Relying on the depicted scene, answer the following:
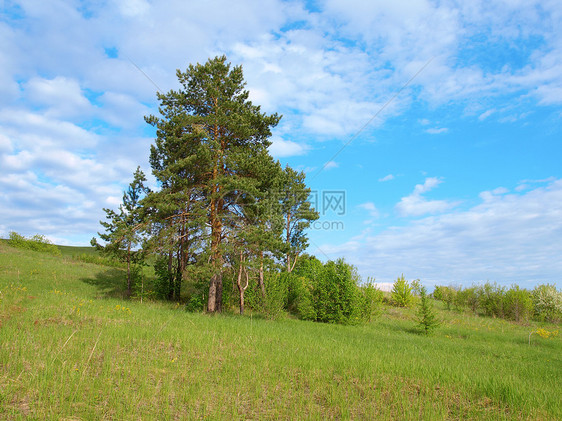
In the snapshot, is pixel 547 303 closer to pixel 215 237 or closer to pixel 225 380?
pixel 215 237

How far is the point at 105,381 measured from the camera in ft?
18.9

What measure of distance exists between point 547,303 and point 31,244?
6492 cm

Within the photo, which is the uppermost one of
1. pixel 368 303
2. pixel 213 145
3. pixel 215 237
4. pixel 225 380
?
pixel 213 145

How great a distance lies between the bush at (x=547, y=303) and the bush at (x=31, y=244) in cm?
5908

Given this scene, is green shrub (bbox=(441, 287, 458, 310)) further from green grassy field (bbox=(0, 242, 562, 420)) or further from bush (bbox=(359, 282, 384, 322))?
green grassy field (bbox=(0, 242, 562, 420))

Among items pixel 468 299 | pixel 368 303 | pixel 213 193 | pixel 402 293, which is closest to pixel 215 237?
pixel 213 193

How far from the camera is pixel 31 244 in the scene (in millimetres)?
44219

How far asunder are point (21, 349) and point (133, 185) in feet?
55.7

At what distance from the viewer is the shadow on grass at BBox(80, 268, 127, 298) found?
23.3m

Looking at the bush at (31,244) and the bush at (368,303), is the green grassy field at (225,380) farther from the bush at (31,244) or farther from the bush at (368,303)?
the bush at (31,244)

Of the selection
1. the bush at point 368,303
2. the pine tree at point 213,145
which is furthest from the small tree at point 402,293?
the pine tree at point 213,145

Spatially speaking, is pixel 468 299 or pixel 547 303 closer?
pixel 547 303

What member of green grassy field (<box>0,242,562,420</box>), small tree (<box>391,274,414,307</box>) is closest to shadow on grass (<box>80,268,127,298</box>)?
green grassy field (<box>0,242,562,420</box>)

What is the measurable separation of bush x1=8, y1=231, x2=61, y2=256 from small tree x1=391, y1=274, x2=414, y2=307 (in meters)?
44.6
